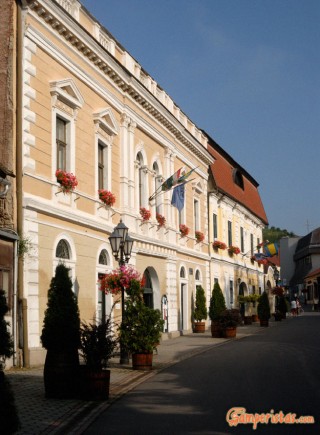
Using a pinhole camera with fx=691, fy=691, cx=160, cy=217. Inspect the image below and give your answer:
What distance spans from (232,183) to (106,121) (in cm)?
2160

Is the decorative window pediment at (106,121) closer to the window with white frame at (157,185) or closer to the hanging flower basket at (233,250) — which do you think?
the window with white frame at (157,185)

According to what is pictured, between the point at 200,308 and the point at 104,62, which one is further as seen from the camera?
the point at 200,308

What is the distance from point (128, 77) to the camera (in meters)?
24.0

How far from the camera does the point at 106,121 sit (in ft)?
73.5

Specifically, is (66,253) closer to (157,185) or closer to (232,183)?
(157,185)

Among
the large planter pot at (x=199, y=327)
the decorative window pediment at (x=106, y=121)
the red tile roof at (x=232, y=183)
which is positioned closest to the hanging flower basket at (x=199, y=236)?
the large planter pot at (x=199, y=327)

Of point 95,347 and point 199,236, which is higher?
point 199,236

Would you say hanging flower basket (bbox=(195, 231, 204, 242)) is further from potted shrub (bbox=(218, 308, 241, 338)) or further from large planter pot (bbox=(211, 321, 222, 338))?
large planter pot (bbox=(211, 321, 222, 338))

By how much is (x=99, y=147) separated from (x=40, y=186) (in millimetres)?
5219

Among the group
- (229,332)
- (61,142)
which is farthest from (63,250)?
(229,332)

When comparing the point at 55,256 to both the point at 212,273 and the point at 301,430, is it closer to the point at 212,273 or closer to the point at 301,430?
the point at 301,430

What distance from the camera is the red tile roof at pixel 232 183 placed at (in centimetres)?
3897

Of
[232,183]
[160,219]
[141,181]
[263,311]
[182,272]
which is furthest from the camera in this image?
[232,183]

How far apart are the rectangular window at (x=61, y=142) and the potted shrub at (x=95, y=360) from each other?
26.1 ft
